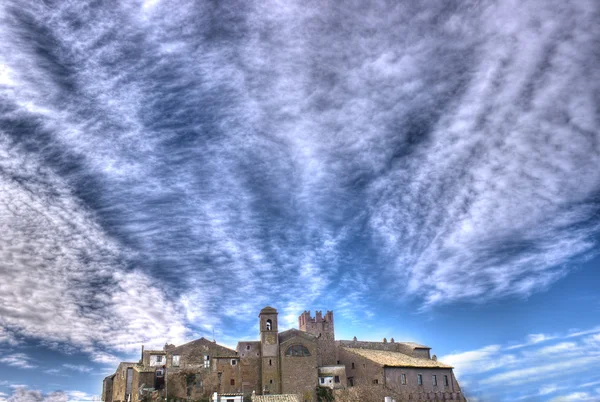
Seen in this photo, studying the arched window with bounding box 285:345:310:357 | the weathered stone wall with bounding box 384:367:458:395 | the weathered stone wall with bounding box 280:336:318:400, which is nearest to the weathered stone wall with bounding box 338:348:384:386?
the weathered stone wall with bounding box 384:367:458:395

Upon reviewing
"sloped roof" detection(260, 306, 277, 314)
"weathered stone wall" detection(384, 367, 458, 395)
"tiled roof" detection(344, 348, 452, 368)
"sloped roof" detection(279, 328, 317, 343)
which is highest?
"sloped roof" detection(260, 306, 277, 314)

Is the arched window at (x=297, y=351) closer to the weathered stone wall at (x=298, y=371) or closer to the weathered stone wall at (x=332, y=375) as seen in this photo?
the weathered stone wall at (x=298, y=371)

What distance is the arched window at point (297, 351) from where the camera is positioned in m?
80.2

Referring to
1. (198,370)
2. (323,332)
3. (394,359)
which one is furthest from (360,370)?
(198,370)

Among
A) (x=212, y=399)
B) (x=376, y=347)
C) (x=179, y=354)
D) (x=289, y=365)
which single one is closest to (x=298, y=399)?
(x=289, y=365)

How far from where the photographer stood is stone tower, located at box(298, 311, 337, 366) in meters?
87.8

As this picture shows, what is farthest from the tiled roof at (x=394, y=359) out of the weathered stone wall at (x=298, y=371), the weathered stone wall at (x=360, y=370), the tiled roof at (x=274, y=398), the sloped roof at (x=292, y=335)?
the tiled roof at (x=274, y=398)

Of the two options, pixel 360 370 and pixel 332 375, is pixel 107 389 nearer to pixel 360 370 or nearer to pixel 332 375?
pixel 332 375

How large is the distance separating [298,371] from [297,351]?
270 centimetres

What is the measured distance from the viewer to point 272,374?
79.0m

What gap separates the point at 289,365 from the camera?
79375mm

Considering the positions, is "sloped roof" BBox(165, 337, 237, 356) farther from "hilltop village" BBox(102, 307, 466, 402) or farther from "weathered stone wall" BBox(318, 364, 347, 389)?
"weathered stone wall" BBox(318, 364, 347, 389)

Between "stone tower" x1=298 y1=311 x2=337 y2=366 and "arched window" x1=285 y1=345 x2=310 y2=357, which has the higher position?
"stone tower" x1=298 y1=311 x2=337 y2=366

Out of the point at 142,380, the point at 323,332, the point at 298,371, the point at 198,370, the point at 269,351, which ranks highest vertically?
the point at 323,332
